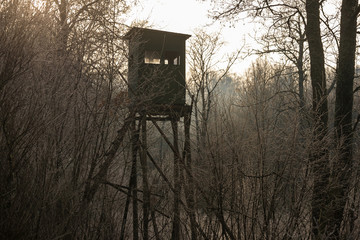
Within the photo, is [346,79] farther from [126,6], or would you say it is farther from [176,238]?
[126,6]

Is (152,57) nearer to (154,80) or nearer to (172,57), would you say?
(172,57)

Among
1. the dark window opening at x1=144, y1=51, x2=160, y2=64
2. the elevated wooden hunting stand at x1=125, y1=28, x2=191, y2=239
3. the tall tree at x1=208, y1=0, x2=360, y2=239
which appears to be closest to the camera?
the tall tree at x1=208, y1=0, x2=360, y2=239

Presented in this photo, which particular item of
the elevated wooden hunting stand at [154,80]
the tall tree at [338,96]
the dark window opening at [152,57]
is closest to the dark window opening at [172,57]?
the elevated wooden hunting stand at [154,80]

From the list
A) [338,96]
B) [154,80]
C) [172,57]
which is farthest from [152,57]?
[338,96]

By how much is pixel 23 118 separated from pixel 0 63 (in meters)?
0.77

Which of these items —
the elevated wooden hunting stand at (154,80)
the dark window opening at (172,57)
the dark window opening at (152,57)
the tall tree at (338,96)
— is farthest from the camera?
the dark window opening at (172,57)

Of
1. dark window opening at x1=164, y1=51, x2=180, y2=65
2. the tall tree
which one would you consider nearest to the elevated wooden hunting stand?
dark window opening at x1=164, y1=51, x2=180, y2=65

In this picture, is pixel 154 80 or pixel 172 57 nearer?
pixel 154 80

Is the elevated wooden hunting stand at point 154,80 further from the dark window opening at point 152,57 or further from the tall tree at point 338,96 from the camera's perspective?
the tall tree at point 338,96

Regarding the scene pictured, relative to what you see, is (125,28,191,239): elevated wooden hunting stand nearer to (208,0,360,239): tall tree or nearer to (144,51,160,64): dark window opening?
(144,51,160,64): dark window opening

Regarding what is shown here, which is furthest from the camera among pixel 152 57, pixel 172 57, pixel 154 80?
pixel 172 57

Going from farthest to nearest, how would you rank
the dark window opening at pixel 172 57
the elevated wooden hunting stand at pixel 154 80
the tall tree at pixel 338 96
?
1. the dark window opening at pixel 172 57
2. the elevated wooden hunting stand at pixel 154 80
3. the tall tree at pixel 338 96

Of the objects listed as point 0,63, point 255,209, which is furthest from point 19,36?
point 255,209

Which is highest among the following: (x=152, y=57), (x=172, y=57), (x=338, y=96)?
(x=172, y=57)
